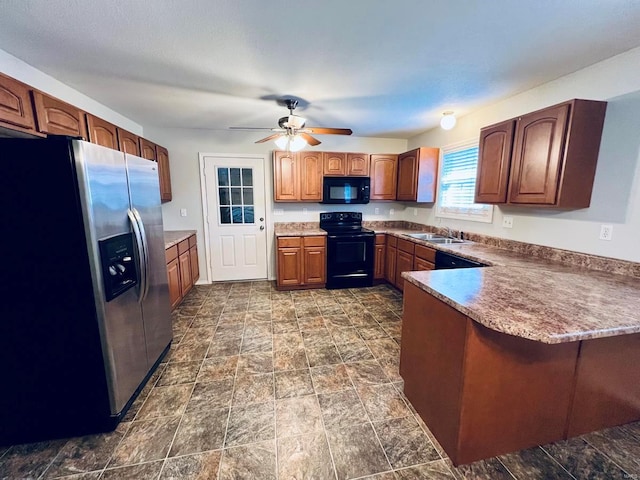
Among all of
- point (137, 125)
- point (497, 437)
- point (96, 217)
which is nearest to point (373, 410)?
point (497, 437)

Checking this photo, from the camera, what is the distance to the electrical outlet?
1.94 metres

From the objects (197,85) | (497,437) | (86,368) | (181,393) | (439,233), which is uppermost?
(197,85)

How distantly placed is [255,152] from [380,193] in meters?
2.11

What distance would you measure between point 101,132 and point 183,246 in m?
1.57

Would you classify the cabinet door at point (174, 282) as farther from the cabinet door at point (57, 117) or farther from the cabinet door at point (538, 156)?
the cabinet door at point (538, 156)

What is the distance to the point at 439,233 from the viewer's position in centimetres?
380

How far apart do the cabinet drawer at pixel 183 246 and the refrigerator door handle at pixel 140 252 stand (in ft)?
5.32

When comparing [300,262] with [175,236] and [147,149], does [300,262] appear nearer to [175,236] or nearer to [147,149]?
[175,236]

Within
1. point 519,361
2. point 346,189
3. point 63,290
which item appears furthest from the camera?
point 346,189

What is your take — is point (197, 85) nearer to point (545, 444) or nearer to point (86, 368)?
point (86, 368)

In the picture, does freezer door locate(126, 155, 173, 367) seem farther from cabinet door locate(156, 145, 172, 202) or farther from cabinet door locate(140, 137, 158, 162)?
cabinet door locate(156, 145, 172, 202)

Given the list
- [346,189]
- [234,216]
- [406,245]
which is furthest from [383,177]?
[234,216]

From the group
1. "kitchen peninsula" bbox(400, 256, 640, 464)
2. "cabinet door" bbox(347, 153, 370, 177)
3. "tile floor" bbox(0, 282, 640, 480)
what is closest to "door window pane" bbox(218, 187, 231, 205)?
"cabinet door" bbox(347, 153, 370, 177)

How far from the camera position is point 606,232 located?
196 cm
